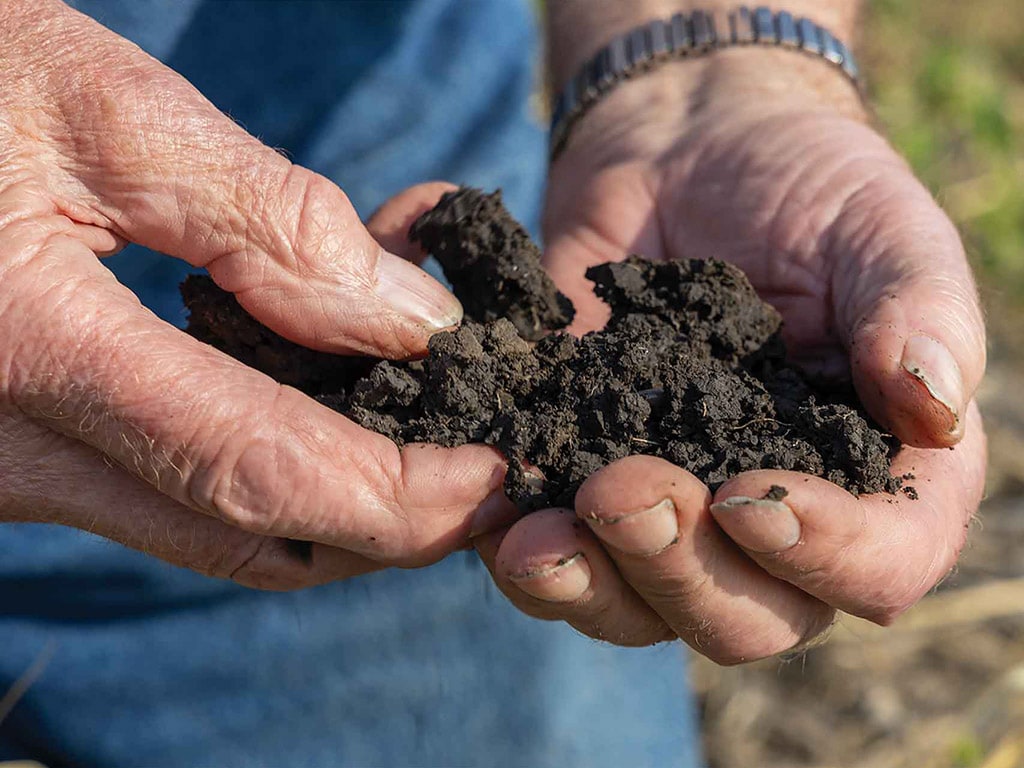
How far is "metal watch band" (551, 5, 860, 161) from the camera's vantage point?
3.13 metres

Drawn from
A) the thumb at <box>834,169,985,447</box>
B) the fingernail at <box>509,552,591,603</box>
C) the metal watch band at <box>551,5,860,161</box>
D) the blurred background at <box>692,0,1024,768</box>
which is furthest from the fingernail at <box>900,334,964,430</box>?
the metal watch band at <box>551,5,860,161</box>

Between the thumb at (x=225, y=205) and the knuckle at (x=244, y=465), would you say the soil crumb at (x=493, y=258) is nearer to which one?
the thumb at (x=225, y=205)

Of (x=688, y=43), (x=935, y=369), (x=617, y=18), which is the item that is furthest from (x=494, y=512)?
(x=617, y=18)

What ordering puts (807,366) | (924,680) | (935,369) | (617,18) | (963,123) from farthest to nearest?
(963,123) → (924,680) → (617,18) → (807,366) → (935,369)

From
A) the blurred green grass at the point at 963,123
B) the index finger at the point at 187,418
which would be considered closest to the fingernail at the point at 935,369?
the index finger at the point at 187,418

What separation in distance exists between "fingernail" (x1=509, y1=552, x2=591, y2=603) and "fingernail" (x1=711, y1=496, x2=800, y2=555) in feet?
0.83

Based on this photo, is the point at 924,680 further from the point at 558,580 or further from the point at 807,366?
the point at 558,580

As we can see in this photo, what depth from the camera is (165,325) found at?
167 cm

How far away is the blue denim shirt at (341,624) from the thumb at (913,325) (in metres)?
1.55

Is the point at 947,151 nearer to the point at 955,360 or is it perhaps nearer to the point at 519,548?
the point at 955,360

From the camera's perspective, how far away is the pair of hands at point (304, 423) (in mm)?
1605

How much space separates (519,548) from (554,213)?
181cm

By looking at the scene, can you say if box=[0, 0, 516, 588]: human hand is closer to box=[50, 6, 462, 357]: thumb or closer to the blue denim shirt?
box=[50, 6, 462, 357]: thumb

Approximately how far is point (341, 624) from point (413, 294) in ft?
5.61
